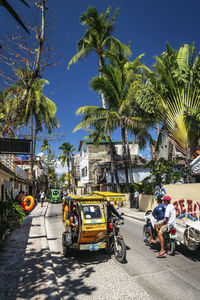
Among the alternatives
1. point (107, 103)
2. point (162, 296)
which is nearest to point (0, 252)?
point (162, 296)

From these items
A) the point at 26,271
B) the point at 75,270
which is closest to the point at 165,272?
the point at 75,270

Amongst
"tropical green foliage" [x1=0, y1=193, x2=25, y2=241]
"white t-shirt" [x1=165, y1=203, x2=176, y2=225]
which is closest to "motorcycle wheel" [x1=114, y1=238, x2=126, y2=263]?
"white t-shirt" [x1=165, y1=203, x2=176, y2=225]

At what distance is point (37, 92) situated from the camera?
2552 centimetres

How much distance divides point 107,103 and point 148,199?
10981 mm

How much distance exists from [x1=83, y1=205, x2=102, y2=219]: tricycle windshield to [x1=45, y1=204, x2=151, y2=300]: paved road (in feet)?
4.47

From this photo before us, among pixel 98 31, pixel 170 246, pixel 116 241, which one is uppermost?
pixel 98 31

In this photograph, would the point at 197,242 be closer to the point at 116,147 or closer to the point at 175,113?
the point at 175,113

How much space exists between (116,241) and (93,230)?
851mm

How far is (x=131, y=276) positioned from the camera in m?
5.43

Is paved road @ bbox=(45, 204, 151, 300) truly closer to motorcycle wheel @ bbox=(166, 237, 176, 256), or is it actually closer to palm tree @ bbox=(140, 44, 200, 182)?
motorcycle wheel @ bbox=(166, 237, 176, 256)

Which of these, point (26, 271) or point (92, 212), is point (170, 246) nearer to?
point (92, 212)

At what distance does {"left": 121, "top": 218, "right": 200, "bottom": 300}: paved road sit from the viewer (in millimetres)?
4570

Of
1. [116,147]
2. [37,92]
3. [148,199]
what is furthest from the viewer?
[116,147]

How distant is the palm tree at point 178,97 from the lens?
39.3 ft
